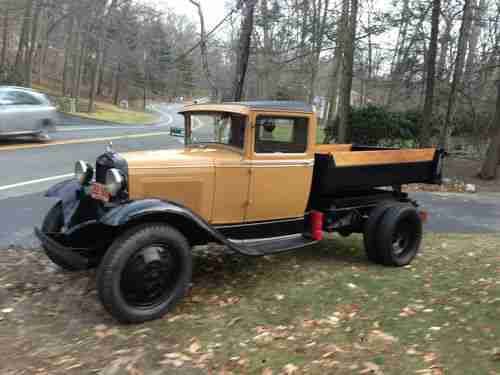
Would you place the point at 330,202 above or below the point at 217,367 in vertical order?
above

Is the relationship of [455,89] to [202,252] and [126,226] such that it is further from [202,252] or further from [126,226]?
[126,226]

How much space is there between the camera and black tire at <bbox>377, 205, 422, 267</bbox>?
5539mm

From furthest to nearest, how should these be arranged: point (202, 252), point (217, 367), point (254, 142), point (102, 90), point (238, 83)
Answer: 1. point (102, 90)
2. point (238, 83)
3. point (202, 252)
4. point (254, 142)
5. point (217, 367)

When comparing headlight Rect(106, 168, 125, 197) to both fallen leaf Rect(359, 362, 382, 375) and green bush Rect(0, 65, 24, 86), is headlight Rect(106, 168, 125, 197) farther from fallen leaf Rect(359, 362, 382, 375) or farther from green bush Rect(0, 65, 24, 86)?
green bush Rect(0, 65, 24, 86)

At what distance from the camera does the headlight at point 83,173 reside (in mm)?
4617

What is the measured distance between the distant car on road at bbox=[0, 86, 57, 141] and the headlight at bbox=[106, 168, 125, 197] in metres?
10.6

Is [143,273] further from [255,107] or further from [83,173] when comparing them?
[255,107]

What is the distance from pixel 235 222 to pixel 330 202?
1345 mm

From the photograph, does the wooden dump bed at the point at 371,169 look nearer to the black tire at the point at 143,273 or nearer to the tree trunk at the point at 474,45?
the black tire at the point at 143,273

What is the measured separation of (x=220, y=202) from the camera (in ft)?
15.6

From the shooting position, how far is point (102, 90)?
58812 millimetres

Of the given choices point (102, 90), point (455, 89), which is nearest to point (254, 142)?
point (455, 89)

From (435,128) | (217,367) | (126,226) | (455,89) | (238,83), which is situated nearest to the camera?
(217,367)

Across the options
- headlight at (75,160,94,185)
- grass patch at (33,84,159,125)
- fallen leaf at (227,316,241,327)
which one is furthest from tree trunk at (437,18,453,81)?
grass patch at (33,84,159,125)
